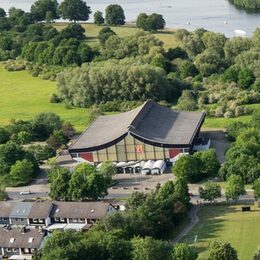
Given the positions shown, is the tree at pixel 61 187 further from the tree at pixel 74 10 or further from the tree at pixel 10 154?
the tree at pixel 74 10

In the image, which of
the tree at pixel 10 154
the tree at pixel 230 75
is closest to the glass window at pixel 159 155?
the tree at pixel 10 154

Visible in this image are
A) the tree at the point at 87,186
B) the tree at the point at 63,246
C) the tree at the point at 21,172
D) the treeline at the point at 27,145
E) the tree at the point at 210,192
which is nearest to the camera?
the tree at the point at 63,246

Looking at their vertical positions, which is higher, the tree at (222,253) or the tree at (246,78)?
the tree at (246,78)

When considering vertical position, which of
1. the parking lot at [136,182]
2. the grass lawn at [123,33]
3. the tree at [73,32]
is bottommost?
the parking lot at [136,182]

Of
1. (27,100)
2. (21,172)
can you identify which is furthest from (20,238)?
(27,100)

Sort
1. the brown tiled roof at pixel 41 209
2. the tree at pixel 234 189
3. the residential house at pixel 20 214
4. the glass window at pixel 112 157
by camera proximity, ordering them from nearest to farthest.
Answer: the brown tiled roof at pixel 41 209 < the residential house at pixel 20 214 < the tree at pixel 234 189 < the glass window at pixel 112 157

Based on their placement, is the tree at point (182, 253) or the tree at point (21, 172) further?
the tree at point (21, 172)

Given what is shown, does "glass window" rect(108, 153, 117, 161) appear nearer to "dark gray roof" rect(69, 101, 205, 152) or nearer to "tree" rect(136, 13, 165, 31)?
"dark gray roof" rect(69, 101, 205, 152)

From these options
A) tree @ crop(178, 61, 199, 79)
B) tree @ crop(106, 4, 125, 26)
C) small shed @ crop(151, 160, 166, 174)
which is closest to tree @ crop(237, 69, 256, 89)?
tree @ crop(178, 61, 199, 79)
